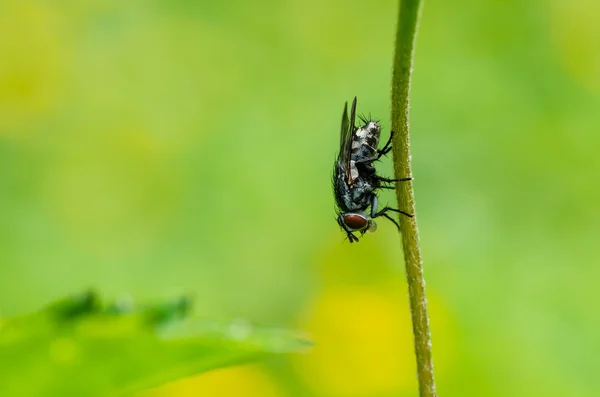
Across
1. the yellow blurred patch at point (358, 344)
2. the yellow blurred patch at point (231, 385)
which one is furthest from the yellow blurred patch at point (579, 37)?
the yellow blurred patch at point (231, 385)

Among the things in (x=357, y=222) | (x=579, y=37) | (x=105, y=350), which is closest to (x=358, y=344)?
(x=357, y=222)

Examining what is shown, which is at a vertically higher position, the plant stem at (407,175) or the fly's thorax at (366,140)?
the fly's thorax at (366,140)

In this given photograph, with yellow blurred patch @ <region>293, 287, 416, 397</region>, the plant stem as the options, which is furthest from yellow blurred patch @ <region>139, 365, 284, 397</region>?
the plant stem

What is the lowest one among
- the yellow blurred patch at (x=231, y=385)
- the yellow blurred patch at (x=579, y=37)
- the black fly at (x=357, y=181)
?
the yellow blurred patch at (x=231, y=385)

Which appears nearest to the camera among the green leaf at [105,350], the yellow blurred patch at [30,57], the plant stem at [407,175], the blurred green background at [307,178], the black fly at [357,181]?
the plant stem at [407,175]

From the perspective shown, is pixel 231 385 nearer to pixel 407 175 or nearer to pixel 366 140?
pixel 366 140

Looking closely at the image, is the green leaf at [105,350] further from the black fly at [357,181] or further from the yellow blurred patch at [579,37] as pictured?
the yellow blurred patch at [579,37]
